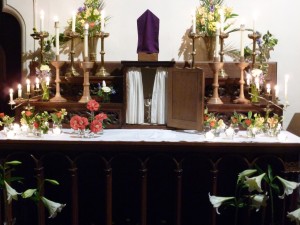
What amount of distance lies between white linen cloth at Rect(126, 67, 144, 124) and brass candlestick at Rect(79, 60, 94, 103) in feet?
1.22

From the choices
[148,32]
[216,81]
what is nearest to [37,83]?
[148,32]

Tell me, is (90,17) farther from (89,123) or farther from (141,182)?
(141,182)

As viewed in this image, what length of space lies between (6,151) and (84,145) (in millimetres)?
655

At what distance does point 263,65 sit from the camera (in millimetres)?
5242

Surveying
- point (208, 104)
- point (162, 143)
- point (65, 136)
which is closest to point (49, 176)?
point (65, 136)

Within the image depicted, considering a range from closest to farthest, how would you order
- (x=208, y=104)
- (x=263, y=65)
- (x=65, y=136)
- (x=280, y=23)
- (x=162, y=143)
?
(x=162, y=143) → (x=65, y=136) → (x=208, y=104) → (x=263, y=65) → (x=280, y=23)

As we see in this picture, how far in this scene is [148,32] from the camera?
521 cm

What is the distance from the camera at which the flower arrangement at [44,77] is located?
509 centimetres

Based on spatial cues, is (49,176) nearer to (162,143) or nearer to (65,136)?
(65,136)

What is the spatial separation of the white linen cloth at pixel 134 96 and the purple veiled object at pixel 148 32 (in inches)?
11.2

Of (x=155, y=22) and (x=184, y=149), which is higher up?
(x=155, y=22)

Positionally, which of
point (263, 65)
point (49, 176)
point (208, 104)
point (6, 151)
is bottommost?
point (49, 176)

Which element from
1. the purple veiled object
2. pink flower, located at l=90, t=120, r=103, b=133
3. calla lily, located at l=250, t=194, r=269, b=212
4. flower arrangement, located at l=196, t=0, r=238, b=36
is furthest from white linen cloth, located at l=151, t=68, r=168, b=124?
calla lily, located at l=250, t=194, r=269, b=212

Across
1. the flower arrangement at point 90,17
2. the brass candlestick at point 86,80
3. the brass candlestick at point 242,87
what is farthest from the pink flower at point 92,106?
the brass candlestick at point 242,87
